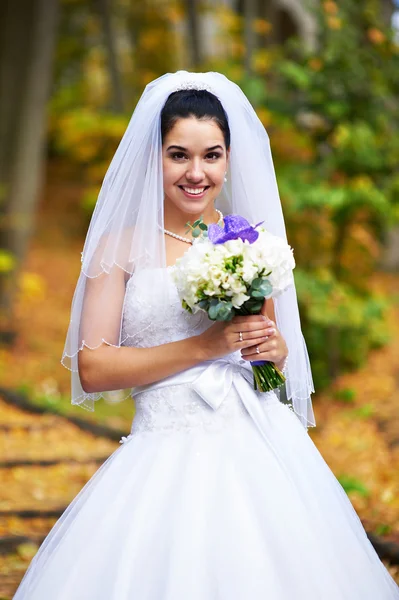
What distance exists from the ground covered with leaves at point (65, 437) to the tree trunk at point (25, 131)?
59cm

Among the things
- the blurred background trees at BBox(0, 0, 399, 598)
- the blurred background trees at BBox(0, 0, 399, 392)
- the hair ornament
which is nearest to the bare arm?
the hair ornament

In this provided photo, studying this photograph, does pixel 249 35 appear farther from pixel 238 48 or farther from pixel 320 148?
pixel 320 148

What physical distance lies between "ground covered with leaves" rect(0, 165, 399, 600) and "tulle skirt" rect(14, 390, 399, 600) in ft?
5.41

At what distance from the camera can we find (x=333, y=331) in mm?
9148

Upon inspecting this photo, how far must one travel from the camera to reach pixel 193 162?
3.16m

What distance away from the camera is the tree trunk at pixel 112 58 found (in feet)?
47.0

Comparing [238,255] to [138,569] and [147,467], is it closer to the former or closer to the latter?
[147,467]

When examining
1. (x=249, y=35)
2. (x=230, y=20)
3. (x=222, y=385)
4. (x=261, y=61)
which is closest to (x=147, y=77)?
(x=230, y=20)

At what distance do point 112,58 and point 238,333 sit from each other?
42.0ft

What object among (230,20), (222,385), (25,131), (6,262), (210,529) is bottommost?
(210,529)

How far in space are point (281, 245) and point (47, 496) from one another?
3890 millimetres

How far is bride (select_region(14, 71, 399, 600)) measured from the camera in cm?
283

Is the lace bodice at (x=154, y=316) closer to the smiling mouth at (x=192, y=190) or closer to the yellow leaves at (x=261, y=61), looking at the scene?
the smiling mouth at (x=192, y=190)

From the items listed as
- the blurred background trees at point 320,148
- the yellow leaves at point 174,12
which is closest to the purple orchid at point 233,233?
the blurred background trees at point 320,148
